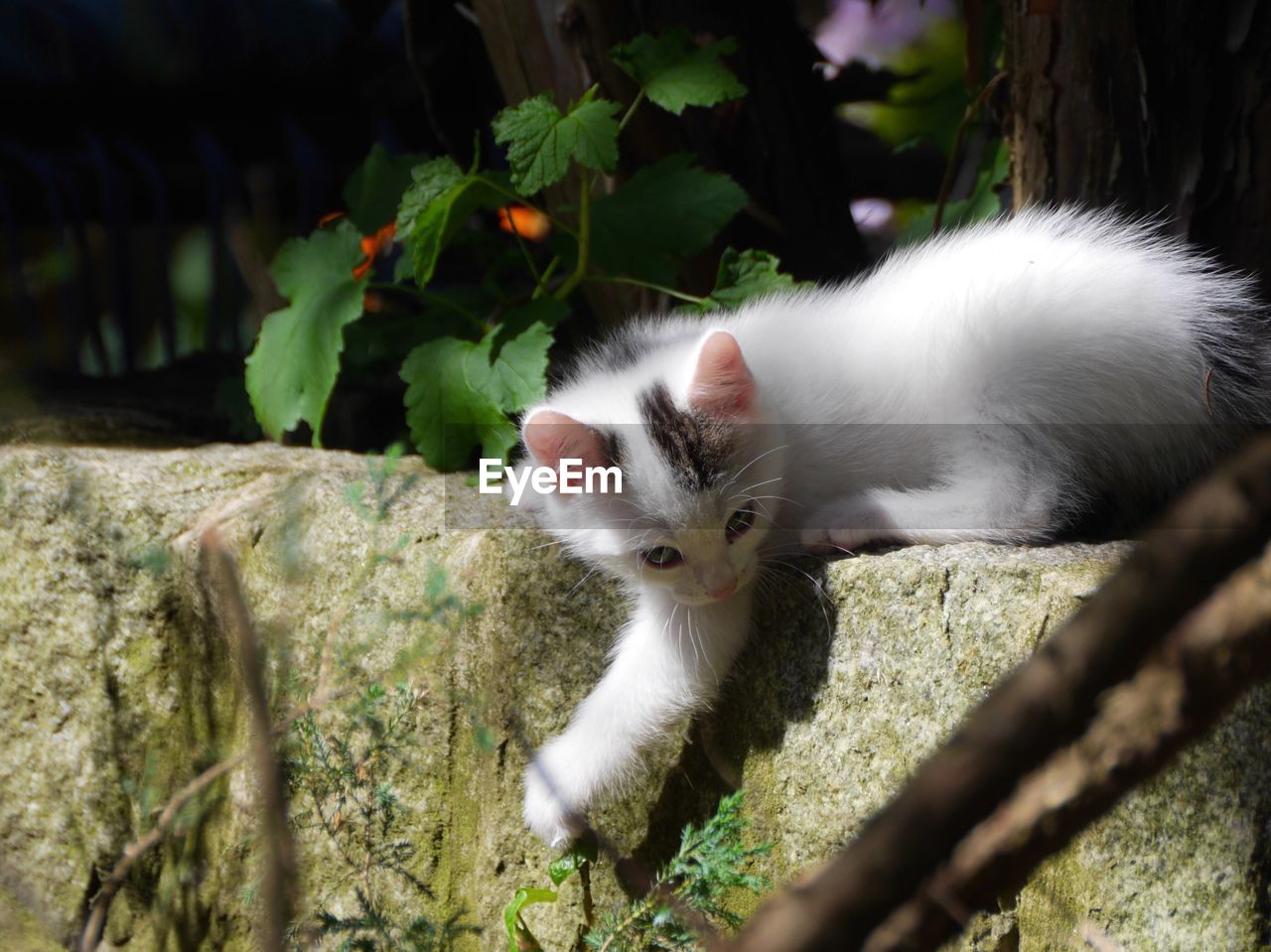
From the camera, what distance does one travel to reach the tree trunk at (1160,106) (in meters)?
2.24

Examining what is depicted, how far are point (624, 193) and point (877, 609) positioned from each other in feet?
4.01

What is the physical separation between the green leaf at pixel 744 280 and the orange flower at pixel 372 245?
2.50ft

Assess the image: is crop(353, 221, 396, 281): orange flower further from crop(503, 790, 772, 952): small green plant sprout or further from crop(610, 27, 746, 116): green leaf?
crop(503, 790, 772, 952): small green plant sprout

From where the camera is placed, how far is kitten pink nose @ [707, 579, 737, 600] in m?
1.76

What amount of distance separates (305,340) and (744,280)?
940 millimetres

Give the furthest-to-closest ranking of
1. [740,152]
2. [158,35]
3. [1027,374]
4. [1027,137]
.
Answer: [158,35], [740,152], [1027,137], [1027,374]

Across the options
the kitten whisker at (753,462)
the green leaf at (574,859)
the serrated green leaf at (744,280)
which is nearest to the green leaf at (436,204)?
the serrated green leaf at (744,280)

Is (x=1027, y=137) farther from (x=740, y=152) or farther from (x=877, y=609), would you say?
(x=877, y=609)

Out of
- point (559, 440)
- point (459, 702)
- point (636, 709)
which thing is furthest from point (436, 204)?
point (636, 709)

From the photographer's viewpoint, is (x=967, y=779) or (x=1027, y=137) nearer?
(x=967, y=779)

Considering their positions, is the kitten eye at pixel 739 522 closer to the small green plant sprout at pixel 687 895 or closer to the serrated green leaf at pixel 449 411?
the small green plant sprout at pixel 687 895

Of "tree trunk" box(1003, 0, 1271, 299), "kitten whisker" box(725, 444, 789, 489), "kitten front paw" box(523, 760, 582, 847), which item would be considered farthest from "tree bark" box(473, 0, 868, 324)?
"kitten front paw" box(523, 760, 582, 847)

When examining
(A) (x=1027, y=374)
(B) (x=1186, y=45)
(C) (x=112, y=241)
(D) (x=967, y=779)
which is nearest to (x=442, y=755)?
(A) (x=1027, y=374)

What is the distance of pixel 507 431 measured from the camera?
2252 millimetres
